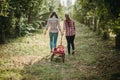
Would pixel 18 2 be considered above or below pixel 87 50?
above

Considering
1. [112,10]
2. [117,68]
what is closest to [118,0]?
[112,10]

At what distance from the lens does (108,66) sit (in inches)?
406

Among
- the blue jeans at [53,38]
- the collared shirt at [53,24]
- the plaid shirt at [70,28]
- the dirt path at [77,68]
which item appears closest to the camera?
the dirt path at [77,68]

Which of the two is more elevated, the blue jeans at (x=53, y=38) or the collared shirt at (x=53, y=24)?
the collared shirt at (x=53, y=24)

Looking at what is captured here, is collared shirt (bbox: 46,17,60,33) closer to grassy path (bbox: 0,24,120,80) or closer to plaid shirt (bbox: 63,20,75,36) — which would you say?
plaid shirt (bbox: 63,20,75,36)

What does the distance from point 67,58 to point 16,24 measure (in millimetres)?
7329

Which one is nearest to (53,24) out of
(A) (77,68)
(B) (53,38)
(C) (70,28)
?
(B) (53,38)

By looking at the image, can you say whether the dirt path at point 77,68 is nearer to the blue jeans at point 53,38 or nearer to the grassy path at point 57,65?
the grassy path at point 57,65

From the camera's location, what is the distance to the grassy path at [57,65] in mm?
9023

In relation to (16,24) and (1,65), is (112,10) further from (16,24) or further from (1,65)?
(16,24)

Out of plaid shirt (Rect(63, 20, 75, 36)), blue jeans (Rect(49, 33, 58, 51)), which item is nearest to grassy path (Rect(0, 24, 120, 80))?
blue jeans (Rect(49, 33, 58, 51))

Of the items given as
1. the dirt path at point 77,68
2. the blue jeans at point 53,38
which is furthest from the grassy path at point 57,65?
the blue jeans at point 53,38

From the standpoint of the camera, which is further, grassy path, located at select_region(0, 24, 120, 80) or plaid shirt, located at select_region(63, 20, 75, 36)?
plaid shirt, located at select_region(63, 20, 75, 36)

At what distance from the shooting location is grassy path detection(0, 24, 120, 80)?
9.02m
